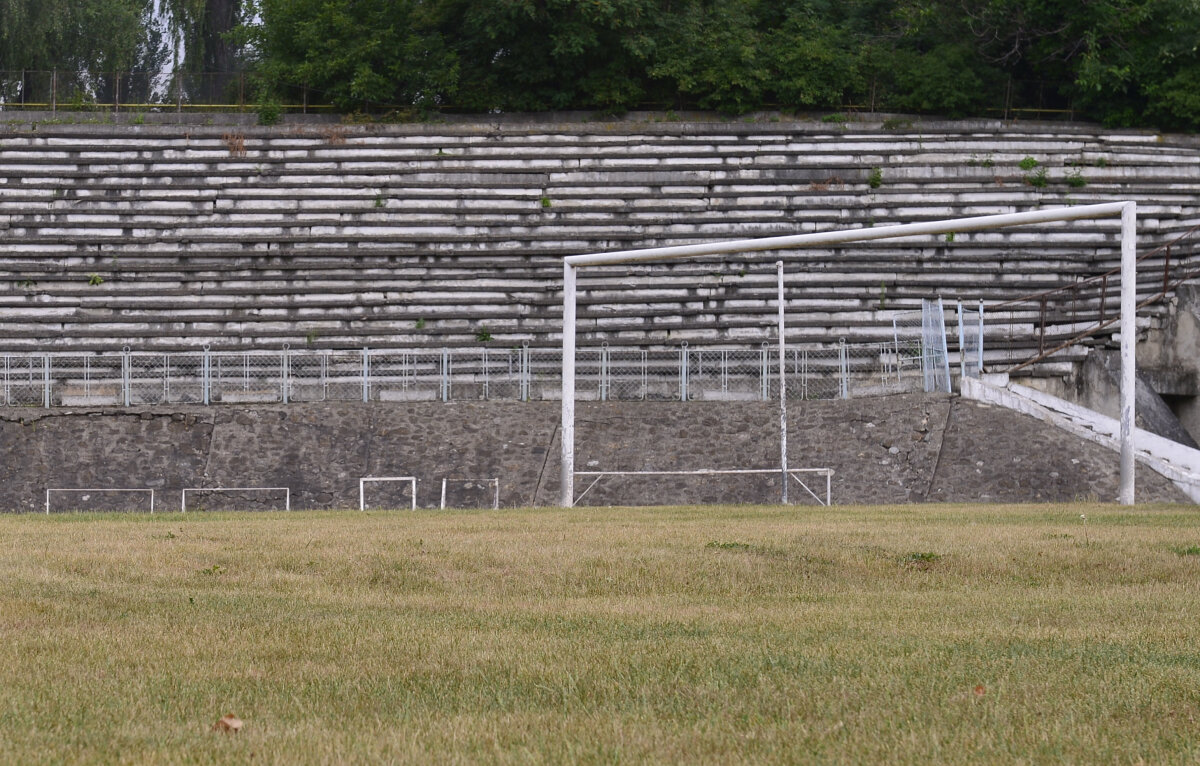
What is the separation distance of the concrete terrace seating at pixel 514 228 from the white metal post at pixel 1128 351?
6934mm

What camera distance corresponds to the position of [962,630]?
21.7ft

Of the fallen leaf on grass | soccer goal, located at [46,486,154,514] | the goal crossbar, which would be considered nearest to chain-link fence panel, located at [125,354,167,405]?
soccer goal, located at [46,486,154,514]

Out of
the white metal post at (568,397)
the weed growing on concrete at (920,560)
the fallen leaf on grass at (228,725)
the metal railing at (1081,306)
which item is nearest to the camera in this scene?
the fallen leaf on grass at (228,725)

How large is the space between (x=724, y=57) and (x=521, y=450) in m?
14.4

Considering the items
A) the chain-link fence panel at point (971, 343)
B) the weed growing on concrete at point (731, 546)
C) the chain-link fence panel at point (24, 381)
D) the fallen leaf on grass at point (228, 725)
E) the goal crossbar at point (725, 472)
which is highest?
the chain-link fence panel at point (971, 343)

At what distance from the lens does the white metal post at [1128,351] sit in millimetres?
18438

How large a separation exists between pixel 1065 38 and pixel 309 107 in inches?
719

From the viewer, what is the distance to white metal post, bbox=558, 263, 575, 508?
20.3 meters

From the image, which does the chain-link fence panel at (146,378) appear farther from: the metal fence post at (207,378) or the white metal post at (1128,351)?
the white metal post at (1128,351)

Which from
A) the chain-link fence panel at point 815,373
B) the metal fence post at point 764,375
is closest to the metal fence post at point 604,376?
the metal fence post at point 764,375

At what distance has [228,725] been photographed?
15.0ft

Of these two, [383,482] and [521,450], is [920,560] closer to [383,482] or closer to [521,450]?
[521,450]

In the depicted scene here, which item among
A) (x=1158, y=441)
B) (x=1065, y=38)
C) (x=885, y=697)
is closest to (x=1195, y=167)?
(x=1065, y=38)

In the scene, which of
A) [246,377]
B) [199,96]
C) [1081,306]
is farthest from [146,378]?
[1081,306]
